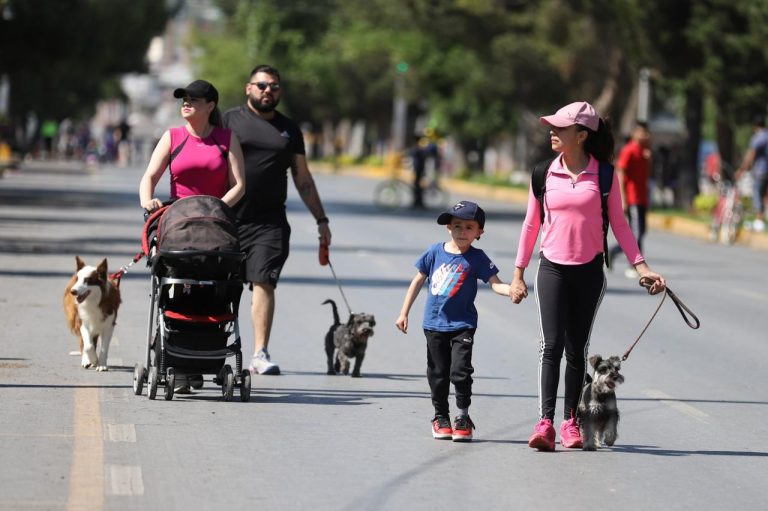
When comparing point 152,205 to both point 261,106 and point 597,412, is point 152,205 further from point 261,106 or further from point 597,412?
point 597,412

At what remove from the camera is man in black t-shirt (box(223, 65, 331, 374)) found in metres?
11.7

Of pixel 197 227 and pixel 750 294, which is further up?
pixel 197 227

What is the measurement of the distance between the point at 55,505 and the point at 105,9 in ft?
178

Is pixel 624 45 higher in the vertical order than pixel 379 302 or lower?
higher

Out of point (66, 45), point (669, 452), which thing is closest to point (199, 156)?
point (669, 452)

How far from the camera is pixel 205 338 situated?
10.4m

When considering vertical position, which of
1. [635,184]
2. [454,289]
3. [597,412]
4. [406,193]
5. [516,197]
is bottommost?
[516,197]

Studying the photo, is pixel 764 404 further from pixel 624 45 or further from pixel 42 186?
pixel 42 186

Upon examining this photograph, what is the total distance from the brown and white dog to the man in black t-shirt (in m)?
0.91

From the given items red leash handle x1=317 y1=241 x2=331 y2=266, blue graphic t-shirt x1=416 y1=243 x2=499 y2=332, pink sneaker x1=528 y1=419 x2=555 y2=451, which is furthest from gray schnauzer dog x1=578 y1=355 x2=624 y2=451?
red leash handle x1=317 y1=241 x2=331 y2=266

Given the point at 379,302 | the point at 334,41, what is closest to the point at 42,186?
the point at 379,302

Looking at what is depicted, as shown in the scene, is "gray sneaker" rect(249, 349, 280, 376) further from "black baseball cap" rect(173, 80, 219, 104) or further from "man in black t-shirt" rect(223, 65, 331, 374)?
"black baseball cap" rect(173, 80, 219, 104)

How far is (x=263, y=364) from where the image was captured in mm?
11945

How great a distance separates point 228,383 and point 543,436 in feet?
7.39
